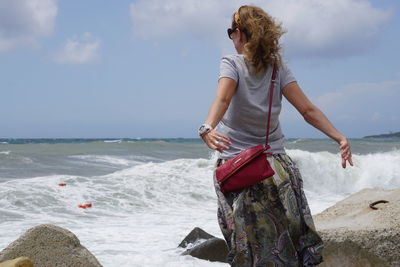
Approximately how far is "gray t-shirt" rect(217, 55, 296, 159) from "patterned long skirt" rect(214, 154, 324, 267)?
0.39 ft

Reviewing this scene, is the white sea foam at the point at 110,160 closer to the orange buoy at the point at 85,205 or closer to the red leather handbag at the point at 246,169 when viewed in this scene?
the orange buoy at the point at 85,205

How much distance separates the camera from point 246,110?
2.67 meters

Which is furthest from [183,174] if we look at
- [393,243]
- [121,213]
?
[393,243]

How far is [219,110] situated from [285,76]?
16.7 inches

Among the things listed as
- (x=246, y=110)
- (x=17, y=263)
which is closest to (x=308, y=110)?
(x=246, y=110)

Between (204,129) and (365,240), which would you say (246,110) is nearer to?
(204,129)

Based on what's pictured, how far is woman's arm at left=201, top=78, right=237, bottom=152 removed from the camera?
8.02ft

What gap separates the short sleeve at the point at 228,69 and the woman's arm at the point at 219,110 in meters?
0.02

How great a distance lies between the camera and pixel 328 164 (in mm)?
18922

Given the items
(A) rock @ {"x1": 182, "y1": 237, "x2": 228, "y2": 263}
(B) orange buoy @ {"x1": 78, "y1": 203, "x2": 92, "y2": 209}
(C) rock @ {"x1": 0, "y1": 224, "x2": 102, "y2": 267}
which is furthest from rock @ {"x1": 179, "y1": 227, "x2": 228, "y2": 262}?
(B) orange buoy @ {"x1": 78, "y1": 203, "x2": 92, "y2": 209}

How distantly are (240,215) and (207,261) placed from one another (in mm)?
3740

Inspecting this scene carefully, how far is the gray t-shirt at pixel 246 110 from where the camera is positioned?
2.67 metres

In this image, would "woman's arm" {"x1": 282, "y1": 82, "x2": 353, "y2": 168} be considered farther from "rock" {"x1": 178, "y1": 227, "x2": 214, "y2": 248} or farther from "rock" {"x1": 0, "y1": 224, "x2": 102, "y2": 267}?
"rock" {"x1": 178, "y1": 227, "x2": 214, "y2": 248}

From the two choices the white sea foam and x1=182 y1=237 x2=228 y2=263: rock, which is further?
the white sea foam
